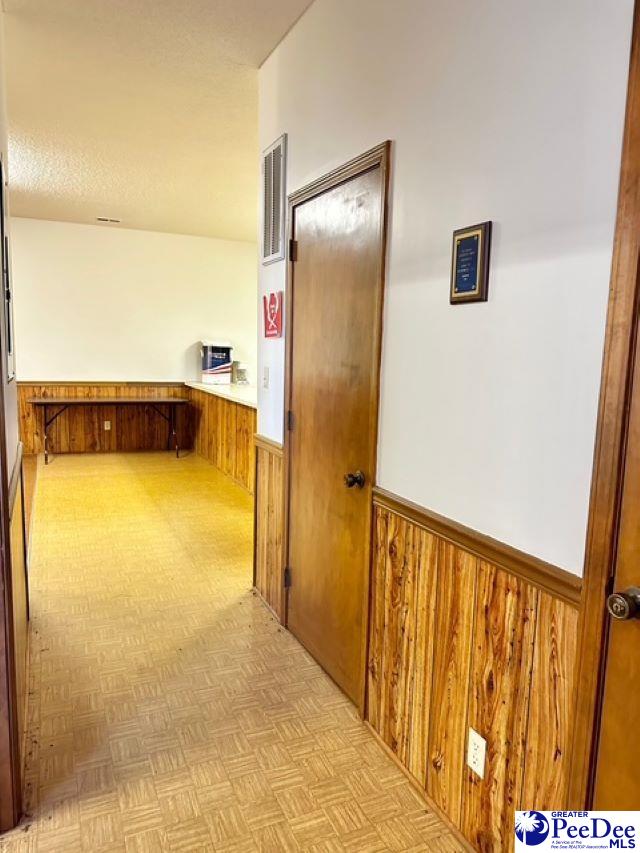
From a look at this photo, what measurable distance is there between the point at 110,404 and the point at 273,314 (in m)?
4.72

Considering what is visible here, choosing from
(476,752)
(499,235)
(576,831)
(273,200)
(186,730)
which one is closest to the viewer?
(576,831)

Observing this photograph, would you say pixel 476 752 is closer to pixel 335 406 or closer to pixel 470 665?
pixel 470 665

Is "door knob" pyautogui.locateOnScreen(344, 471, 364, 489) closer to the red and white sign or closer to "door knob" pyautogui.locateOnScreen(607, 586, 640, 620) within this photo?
the red and white sign

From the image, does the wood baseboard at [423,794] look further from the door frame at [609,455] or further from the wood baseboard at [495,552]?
the wood baseboard at [495,552]

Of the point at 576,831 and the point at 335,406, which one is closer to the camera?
the point at 576,831

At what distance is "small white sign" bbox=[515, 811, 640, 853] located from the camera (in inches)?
45.9

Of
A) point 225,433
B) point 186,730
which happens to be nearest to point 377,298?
point 186,730

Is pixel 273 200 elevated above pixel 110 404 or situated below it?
above

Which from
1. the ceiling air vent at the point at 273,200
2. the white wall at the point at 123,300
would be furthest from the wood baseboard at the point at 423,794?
the white wall at the point at 123,300

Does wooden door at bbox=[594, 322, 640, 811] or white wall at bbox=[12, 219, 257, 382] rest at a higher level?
white wall at bbox=[12, 219, 257, 382]

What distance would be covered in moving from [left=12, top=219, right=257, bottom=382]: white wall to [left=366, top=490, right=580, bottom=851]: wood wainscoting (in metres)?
6.09

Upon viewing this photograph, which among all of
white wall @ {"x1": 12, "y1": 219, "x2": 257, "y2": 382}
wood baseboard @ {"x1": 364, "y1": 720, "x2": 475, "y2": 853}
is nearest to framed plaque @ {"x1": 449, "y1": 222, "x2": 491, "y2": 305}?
wood baseboard @ {"x1": 364, "y1": 720, "x2": 475, "y2": 853}

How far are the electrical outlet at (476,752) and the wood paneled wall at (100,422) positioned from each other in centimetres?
640

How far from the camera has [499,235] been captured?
1443 millimetres
